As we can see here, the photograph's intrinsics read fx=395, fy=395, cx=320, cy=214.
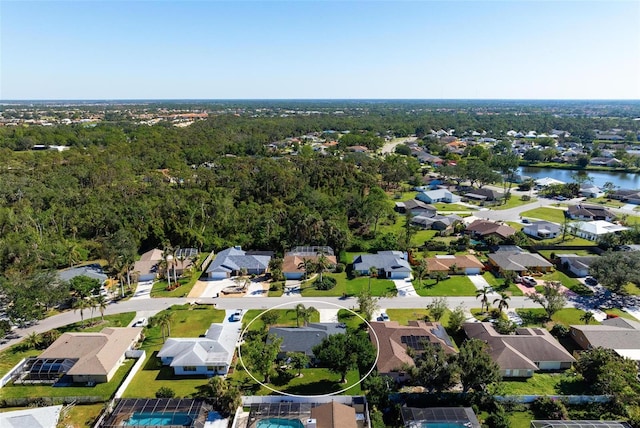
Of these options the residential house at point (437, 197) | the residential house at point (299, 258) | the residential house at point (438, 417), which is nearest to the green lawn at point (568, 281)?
the residential house at point (299, 258)

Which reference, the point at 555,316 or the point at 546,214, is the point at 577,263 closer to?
the point at 555,316

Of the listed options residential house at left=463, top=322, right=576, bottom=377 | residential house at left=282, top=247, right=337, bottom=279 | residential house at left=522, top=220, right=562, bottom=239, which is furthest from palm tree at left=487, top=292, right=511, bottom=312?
residential house at left=522, top=220, right=562, bottom=239

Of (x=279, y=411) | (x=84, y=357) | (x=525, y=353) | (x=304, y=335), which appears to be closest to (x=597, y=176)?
(x=525, y=353)

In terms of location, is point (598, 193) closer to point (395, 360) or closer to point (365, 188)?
point (365, 188)

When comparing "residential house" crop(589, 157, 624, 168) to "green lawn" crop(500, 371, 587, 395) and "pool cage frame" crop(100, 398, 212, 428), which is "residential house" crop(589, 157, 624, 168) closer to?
"green lawn" crop(500, 371, 587, 395)

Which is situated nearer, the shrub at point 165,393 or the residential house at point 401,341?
the shrub at point 165,393

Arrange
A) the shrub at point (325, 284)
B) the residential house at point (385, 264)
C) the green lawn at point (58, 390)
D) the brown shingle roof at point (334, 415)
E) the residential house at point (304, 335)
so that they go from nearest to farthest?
the brown shingle roof at point (334, 415)
the green lawn at point (58, 390)
the residential house at point (304, 335)
the shrub at point (325, 284)
the residential house at point (385, 264)

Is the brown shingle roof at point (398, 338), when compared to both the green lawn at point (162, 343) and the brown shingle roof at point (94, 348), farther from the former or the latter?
the brown shingle roof at point (94, 348)
